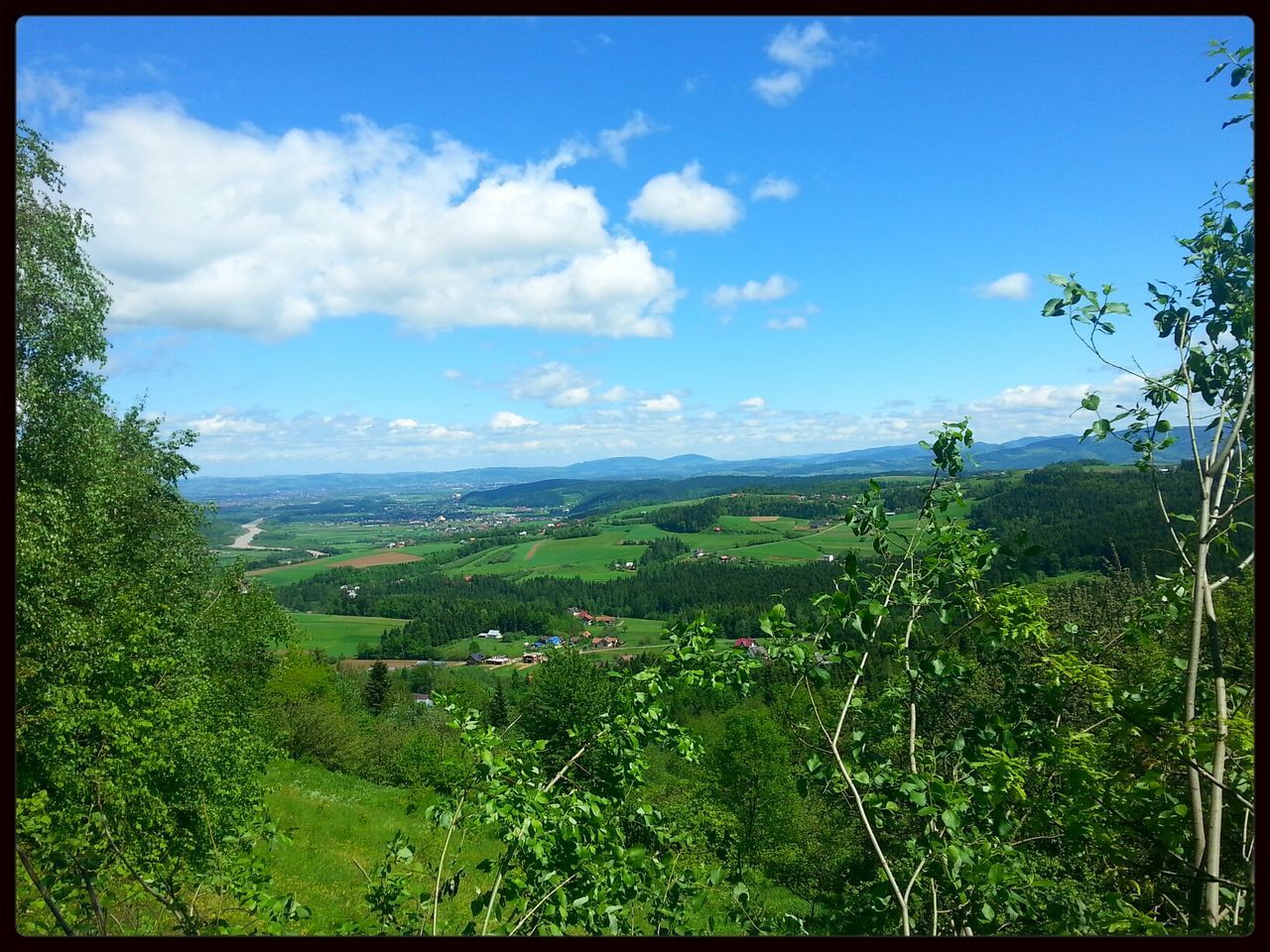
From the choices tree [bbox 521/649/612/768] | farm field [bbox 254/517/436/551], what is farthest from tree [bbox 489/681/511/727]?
farm field [bbox 254/517/436/551]

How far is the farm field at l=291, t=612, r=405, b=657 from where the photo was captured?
2168 inches

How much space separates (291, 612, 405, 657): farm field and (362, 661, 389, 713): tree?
480 inches

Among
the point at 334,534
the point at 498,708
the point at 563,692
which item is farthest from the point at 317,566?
the point at 563,692

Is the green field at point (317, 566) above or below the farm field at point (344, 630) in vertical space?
above

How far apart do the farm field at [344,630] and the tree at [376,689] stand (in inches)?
480

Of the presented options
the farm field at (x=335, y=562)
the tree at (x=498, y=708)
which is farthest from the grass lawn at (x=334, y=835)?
the farm field at (x=335, y=562)

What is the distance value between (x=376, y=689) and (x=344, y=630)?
23.5 m

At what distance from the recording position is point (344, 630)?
61.3m

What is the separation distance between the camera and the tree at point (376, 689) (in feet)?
131

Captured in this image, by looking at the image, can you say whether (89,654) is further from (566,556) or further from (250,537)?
(566,556)

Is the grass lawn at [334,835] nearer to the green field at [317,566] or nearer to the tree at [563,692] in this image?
the tree at [563,692]

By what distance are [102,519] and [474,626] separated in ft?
192
